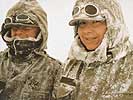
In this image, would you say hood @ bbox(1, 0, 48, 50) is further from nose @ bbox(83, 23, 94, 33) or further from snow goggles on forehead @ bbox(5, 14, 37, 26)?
nose @ bbox(83, 23, 94, 33)

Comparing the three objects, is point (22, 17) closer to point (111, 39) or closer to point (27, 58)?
point (27, 58)

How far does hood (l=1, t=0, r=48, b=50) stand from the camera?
2.20m

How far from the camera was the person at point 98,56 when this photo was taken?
6.50ft

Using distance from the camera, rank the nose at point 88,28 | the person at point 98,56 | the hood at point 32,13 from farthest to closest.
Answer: the hood at point 32,13
the nose at point 88,28
the person at point 98,56

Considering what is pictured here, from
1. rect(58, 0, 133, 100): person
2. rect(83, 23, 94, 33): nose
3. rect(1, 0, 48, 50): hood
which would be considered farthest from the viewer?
rect(1, 0, 48, 50): hood

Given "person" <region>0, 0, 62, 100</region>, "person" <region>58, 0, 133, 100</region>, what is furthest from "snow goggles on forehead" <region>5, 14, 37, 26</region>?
"person" <region>58, 0, 133, 100</region>

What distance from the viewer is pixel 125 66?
6.52 feet

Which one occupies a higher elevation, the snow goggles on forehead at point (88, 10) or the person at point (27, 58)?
the snow goggles on forehead at point (88, 10)

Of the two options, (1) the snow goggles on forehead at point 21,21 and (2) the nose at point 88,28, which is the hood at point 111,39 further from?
(1) the snow goggles on forehead at point 21,21

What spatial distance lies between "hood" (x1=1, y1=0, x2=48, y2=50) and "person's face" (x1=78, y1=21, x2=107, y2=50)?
205 mm

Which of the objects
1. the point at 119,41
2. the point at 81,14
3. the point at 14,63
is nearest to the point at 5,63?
the point at 14,63

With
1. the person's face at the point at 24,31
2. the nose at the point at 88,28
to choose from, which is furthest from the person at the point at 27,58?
the nose at the point at 88,28

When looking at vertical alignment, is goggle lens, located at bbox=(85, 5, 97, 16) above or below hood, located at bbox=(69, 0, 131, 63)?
above

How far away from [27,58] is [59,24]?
10.0 inches
